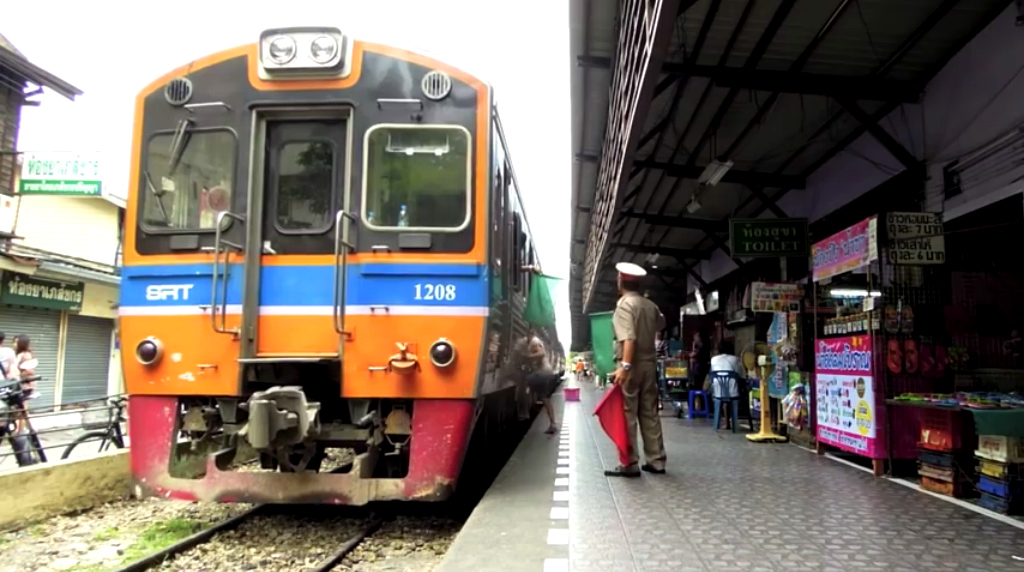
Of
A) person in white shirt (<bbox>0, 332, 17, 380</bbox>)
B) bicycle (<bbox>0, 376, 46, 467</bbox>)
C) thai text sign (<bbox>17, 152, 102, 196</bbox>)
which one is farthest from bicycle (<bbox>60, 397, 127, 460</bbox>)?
thai text sign (<bbox>17, 152, 102, 196</bbox>)

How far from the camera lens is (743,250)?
9047mm

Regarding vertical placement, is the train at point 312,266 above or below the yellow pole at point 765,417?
above

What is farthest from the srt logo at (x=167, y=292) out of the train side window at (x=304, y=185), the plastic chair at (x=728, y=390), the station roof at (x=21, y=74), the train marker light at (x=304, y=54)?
the station roof at (x=21, y=74)

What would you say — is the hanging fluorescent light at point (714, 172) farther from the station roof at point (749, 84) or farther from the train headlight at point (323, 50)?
the train headlight at point (323, 50)

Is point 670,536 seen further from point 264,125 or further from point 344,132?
point 264,125

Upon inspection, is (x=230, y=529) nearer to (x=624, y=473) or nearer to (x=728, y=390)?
(x=624, y=473)

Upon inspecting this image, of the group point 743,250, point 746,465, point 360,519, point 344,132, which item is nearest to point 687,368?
point 743,250

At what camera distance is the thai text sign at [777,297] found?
27.3 feet

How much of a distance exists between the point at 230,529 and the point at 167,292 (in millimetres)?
Answer: 1899

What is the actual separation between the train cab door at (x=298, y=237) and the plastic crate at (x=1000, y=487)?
4518mm

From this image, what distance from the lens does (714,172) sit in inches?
351

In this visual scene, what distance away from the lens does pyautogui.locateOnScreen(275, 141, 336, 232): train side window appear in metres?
5.07

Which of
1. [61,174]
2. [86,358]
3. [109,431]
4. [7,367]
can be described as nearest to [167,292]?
[109,431]

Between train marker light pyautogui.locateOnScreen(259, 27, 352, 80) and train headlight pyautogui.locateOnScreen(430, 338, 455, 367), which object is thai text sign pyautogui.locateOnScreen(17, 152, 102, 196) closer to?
train marker light pyautogui.locateOnScreen(259, 27, 352, 80)
